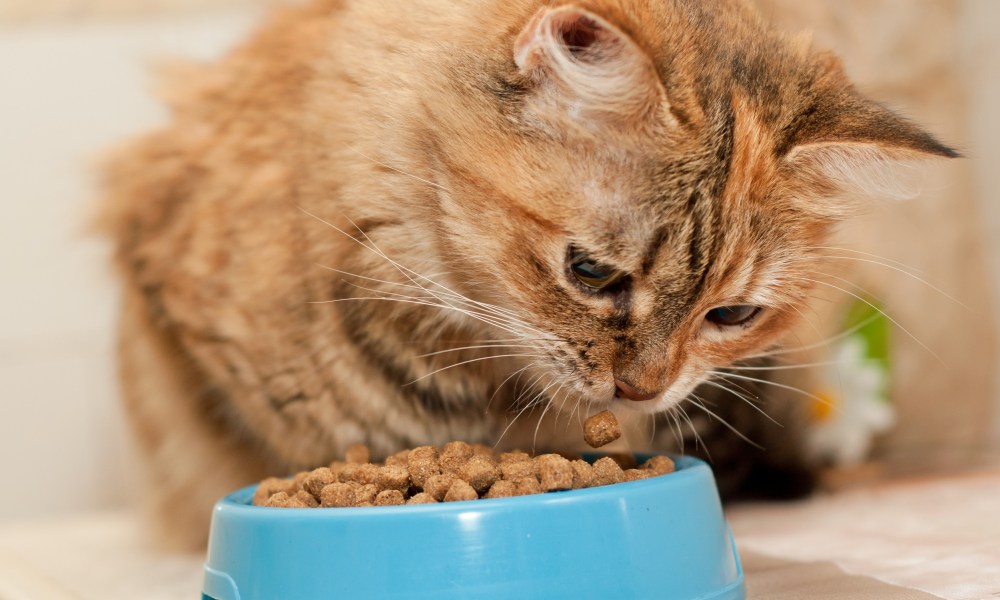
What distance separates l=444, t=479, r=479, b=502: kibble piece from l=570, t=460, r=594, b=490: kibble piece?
0.37ft

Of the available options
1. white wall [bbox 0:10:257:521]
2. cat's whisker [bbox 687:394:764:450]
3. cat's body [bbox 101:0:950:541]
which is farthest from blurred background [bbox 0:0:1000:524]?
cat's body [bbox 101:0:950:541]

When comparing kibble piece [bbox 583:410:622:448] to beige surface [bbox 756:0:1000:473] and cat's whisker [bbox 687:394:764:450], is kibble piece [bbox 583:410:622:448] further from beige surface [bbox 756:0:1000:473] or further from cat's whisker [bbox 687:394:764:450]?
beige surface [bbox 756:0:1000:473]

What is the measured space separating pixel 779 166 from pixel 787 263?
13cm

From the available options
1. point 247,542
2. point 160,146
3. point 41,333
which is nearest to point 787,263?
point 247,542

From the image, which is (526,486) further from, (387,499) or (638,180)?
(638,180)

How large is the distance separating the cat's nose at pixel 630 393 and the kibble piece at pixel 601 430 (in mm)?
34

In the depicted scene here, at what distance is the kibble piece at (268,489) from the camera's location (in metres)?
1.17

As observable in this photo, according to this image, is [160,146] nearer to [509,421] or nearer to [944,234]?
[509,421]

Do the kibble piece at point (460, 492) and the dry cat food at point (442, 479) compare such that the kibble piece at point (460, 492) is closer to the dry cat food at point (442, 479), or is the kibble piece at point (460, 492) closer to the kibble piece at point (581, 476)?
the dry cat food at point (442, 479)

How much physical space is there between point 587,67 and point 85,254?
1618mm

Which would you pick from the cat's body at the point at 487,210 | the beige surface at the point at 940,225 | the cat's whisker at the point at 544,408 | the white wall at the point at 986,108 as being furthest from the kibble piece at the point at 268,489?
the white wall at the point at 986,108

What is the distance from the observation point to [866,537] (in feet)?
4.95

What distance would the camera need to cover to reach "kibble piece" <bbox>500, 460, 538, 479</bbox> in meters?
1.10

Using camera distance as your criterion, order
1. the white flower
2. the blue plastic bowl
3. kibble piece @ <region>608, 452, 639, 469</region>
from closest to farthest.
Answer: the blue plastic bowl
kibble piece @ <region>608, 452, 639, 469</region>
the white flower
